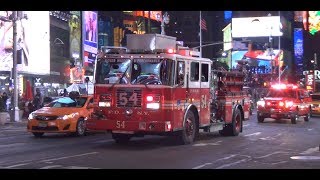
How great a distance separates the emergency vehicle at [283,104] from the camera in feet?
91.4

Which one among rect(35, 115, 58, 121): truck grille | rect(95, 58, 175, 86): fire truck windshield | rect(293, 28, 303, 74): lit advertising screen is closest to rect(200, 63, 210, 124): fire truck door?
rect(95, 58, 175, 86): fire truck windshield

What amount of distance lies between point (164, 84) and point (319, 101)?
23.9 metres

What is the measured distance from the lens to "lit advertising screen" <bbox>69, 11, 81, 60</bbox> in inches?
2441

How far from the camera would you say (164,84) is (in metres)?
14.7

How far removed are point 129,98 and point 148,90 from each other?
61 cm

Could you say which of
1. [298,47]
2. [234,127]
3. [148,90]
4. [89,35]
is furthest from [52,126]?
[298,47]

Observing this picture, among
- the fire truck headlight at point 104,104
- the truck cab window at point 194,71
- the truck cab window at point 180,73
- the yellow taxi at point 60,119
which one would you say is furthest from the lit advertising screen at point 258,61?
the fire truck headlight at point 104,104

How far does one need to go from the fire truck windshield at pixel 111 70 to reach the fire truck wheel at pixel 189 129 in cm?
231

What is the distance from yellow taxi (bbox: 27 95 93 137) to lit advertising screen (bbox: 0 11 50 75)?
26.7m

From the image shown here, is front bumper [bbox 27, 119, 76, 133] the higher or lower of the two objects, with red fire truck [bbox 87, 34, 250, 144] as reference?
lower

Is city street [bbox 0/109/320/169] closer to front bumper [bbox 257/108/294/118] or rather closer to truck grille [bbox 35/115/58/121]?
truck grille [bbox 35/115/58/121]

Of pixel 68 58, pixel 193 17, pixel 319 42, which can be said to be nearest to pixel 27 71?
pixel 68 58

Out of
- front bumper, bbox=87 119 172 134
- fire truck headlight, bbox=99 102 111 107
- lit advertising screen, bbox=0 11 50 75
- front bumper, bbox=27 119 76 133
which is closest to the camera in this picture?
front bumper, bbox=87 119 172 134
